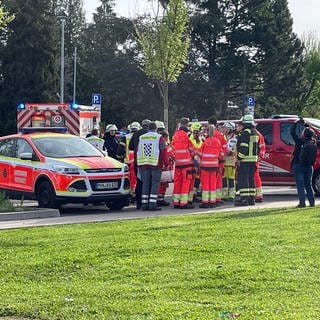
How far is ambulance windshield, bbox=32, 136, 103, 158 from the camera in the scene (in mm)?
17828

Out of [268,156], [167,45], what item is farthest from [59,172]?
[167,45]

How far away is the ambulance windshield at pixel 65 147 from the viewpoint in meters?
17.8

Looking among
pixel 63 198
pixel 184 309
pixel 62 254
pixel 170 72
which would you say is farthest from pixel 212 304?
pixel 170 72

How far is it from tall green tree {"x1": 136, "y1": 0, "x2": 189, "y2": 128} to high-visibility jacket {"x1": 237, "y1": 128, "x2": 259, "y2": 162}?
68.6 feet

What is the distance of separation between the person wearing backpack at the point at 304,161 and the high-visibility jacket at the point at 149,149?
2.75 metres

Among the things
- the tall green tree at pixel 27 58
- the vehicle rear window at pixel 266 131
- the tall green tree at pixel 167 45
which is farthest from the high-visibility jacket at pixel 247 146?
the tall green tree at pixel 27 58

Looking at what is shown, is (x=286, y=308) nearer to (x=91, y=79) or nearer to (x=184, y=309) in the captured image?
(x=184, y=309)

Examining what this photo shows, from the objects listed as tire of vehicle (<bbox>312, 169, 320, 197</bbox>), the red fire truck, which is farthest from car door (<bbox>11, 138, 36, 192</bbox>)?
the red fire truck

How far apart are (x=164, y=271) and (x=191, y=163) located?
29.2ft

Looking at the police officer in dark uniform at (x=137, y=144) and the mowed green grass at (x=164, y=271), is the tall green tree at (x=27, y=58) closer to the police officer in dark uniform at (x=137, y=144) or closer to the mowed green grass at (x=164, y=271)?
the police officer in dark uniform at (x=137, y=144)

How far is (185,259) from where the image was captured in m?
9.74

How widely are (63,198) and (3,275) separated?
7.86 metres

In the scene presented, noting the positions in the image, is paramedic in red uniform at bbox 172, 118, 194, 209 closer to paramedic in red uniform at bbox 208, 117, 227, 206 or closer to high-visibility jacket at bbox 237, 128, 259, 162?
paramedic in red uniform at bbox 208, 117, 227, 206

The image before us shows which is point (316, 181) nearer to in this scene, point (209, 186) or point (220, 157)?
point (220, 157)
